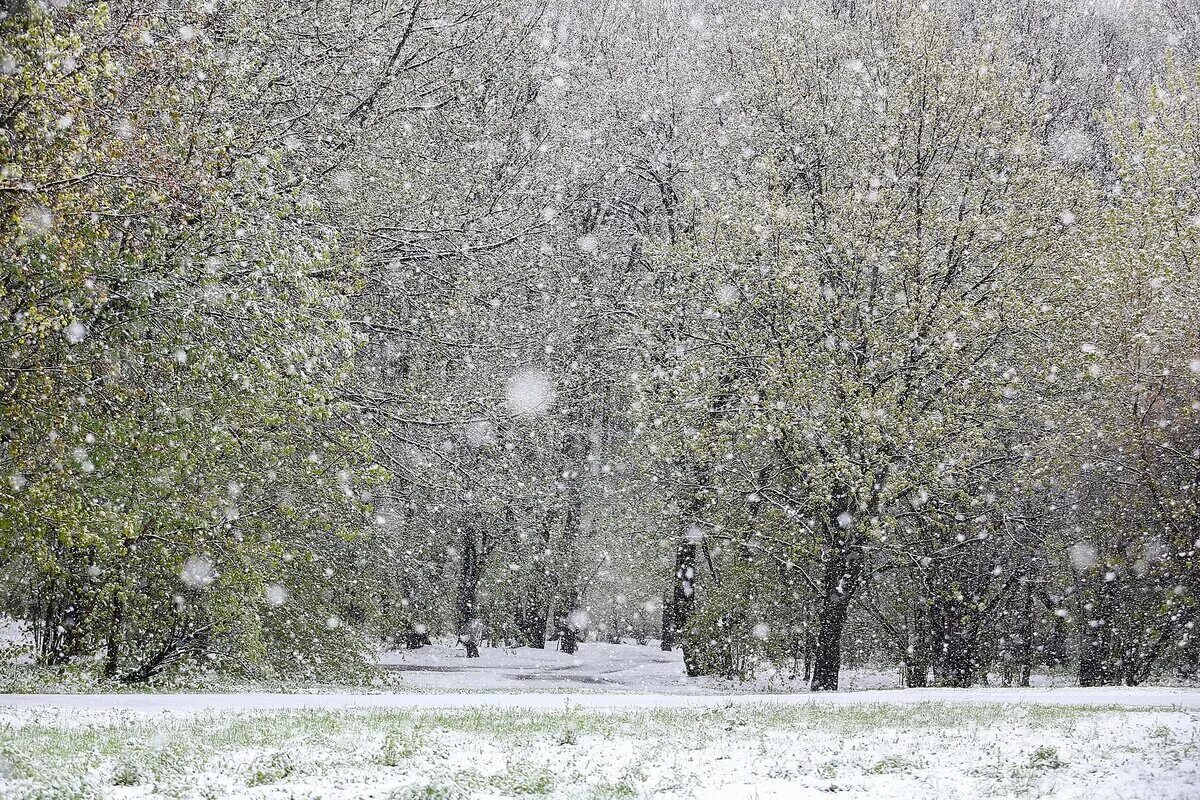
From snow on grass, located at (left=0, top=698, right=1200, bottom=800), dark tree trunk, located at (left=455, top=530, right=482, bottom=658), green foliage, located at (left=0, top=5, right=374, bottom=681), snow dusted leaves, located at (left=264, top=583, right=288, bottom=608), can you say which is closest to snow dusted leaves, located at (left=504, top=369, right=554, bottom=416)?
dark tree trunk, located at (left=455, top=530, right=482, bottom=658)

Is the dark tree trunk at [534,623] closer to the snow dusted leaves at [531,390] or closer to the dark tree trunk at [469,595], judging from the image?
the dark tree trunk at [469,595]

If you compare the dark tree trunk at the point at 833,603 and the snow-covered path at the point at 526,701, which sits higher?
the dark tree trunk at the point at 833,603

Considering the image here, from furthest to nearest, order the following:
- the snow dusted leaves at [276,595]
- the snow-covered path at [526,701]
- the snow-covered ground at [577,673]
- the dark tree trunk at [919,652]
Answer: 1. the dark tree trunk at [919,652]
2. the snow-covered ground at [577,673]
3. the snow dusted leaves at [276,595]
4. the snow-covered path at [526,701]

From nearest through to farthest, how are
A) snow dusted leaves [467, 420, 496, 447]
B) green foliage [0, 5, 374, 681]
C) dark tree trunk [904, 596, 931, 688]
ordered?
green foliage [0, 5, 374, 681] → snow dusted leaves [467, 420, 496, 447] → dark tree trunk [904, 596, 931, 688]

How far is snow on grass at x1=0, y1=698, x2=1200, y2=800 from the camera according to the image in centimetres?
725

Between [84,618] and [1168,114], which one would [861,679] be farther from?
[84,618]

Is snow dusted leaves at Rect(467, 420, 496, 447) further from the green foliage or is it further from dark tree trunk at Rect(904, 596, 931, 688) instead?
Answer: dark tree trunk at Rect(904, 596, 931, 688)

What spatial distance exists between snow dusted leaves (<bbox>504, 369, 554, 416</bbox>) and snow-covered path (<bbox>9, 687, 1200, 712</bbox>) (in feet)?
30.8

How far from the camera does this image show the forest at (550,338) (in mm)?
10766

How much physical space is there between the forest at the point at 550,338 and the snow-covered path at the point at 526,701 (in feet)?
5.47

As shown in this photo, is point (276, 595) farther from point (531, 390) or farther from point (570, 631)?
point (570, 631)

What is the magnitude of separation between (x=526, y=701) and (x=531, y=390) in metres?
12.1

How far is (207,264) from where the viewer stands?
10.6 metres

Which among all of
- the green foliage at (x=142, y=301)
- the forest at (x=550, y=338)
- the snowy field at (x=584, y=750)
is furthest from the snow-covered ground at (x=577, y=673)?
the green foliage at (x=142, y=301)
